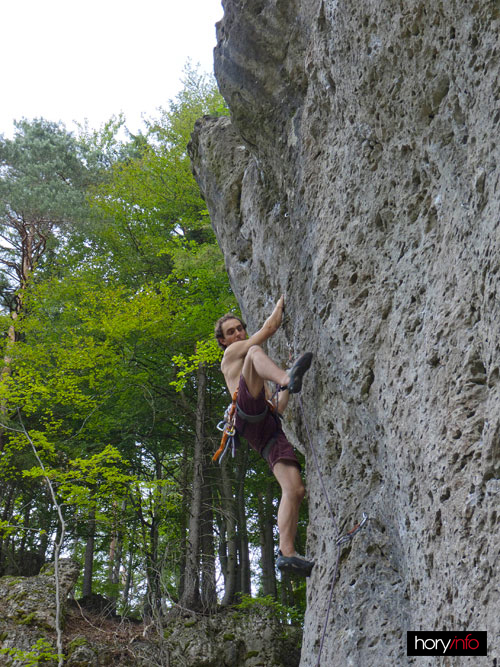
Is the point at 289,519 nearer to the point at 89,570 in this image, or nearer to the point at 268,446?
the point at 268,446

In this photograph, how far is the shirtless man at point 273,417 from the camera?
4371 millimetres


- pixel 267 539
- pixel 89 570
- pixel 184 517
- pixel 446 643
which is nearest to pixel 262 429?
pixel 446 643

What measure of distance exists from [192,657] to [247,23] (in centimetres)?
792

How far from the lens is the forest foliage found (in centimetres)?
998

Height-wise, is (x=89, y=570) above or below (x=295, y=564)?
below

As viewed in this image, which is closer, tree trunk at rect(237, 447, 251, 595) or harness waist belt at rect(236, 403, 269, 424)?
harness waist belt at rect(236, 403, 269, 424)

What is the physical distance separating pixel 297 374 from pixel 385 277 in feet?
3.04

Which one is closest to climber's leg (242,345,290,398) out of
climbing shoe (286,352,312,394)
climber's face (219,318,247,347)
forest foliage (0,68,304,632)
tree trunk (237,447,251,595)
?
climbing shoe (286,352,312,394)

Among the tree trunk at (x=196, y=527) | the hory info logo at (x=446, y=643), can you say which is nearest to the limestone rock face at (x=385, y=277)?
the hory info logo at (x=446, y=643)

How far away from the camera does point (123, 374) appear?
11.0m

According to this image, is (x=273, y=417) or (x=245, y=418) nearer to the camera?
(x=245, y=418)

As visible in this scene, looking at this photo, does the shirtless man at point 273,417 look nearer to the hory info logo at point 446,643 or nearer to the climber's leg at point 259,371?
the climber's leg at point 259,371

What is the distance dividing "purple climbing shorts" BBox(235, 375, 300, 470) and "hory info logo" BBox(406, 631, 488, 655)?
5.78 ft

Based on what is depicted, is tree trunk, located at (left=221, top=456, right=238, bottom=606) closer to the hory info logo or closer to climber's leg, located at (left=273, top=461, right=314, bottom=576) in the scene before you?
climber's leg, located at (left=273, top=461, right=314, bottom=576)
